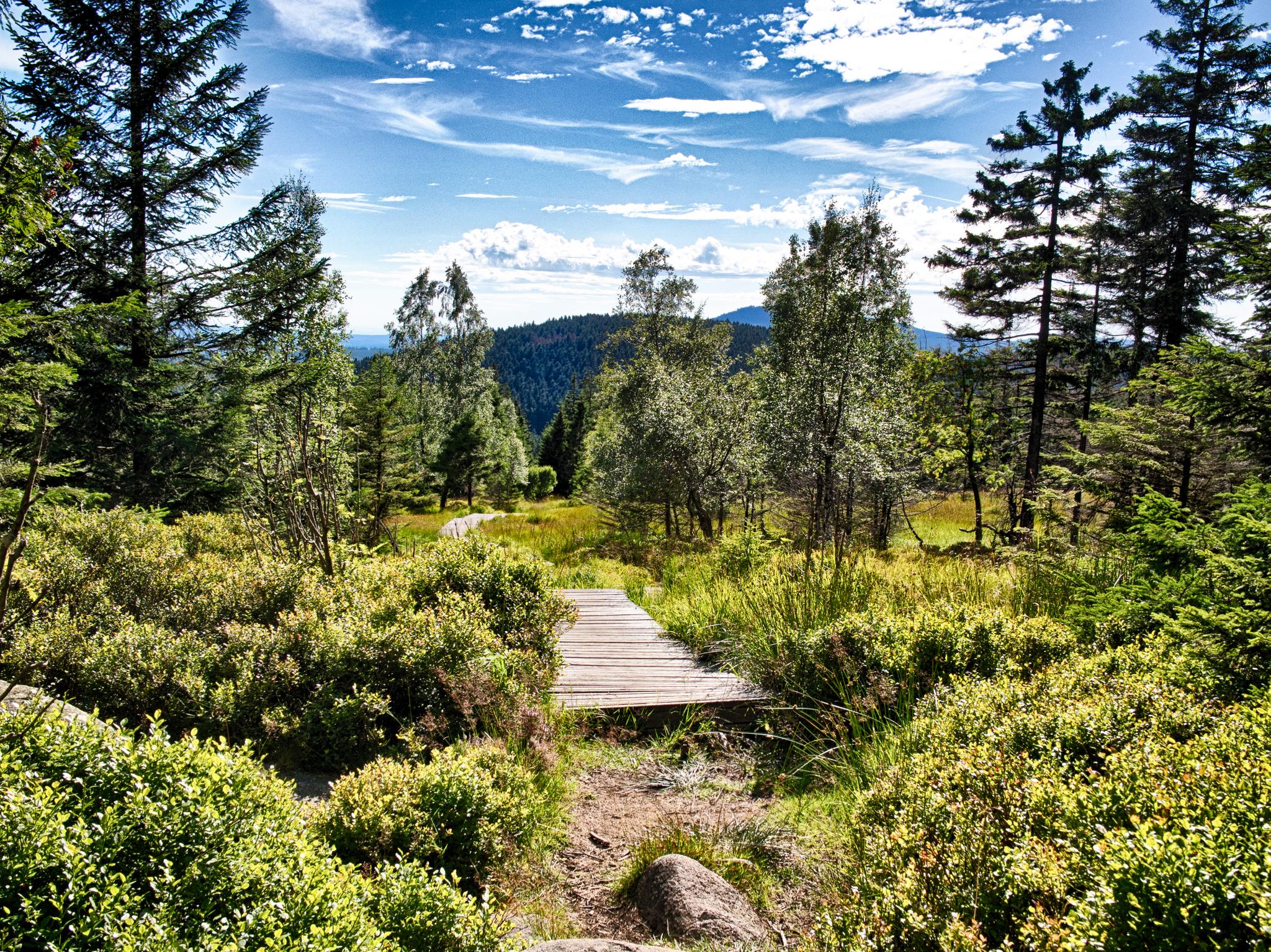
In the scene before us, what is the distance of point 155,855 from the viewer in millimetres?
1904

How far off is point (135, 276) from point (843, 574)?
1063 cm

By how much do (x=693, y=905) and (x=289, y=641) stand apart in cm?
332

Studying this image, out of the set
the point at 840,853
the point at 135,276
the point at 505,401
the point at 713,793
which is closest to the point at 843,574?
the point at 713,793

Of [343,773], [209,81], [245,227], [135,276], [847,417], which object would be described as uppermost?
[209,81]

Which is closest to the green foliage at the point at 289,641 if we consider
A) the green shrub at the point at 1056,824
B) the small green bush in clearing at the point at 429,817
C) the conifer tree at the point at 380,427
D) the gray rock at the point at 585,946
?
the small green bush in clearing at the point at 429,817

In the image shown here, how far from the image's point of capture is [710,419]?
52.9ft

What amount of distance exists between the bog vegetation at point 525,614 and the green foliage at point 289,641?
30 mm

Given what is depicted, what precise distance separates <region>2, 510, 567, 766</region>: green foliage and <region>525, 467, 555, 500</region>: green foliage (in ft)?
149

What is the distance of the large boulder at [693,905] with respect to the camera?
2.70 meters

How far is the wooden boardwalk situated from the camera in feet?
17.7

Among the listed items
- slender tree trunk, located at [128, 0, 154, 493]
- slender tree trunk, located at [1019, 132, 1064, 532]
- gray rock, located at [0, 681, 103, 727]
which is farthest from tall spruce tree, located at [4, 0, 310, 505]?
slender tree trunk, located at [1019, 132, 1064, 532]

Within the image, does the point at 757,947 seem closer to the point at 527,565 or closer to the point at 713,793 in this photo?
the point at 713,793

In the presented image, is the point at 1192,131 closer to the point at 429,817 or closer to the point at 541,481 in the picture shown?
the point at 429,817

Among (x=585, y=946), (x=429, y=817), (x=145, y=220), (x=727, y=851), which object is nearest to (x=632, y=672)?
(x=727, y=851)
